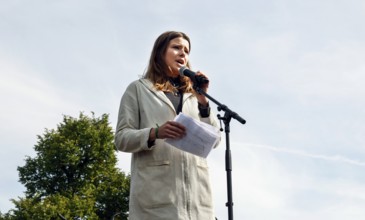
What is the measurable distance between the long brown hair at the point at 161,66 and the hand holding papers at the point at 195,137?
70 cm

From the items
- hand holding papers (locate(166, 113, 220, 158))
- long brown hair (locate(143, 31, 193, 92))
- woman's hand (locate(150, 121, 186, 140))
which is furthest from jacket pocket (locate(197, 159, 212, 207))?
long brown hair (locate(143, 31, 193, 92))

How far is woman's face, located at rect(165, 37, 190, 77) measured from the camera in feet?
16.3

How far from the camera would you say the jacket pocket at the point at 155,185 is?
14.0 ft

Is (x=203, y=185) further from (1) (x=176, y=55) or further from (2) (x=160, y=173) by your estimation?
(1) (x=176, y=55)

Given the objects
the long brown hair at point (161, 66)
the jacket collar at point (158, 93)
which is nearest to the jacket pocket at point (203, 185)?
the jacket collar at point (158, 93)

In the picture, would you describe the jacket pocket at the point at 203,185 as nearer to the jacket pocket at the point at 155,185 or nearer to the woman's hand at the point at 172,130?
the jacket pocket at the point at 155,185

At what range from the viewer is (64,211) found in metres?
28.1

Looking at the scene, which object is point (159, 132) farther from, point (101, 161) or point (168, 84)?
point (101, 161)

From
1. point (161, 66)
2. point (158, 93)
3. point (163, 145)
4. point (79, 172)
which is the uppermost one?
point (79, 172)

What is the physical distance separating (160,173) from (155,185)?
3.9 inches

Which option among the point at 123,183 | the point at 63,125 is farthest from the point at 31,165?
the point at 123,183

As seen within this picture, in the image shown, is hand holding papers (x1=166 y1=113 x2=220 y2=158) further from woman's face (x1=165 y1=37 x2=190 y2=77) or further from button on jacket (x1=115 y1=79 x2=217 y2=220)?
woman's face (x1=165 y1=37 x2=190 y2=77)

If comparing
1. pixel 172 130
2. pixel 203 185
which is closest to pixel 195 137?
pixel 172 130

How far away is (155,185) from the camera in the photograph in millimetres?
4316
